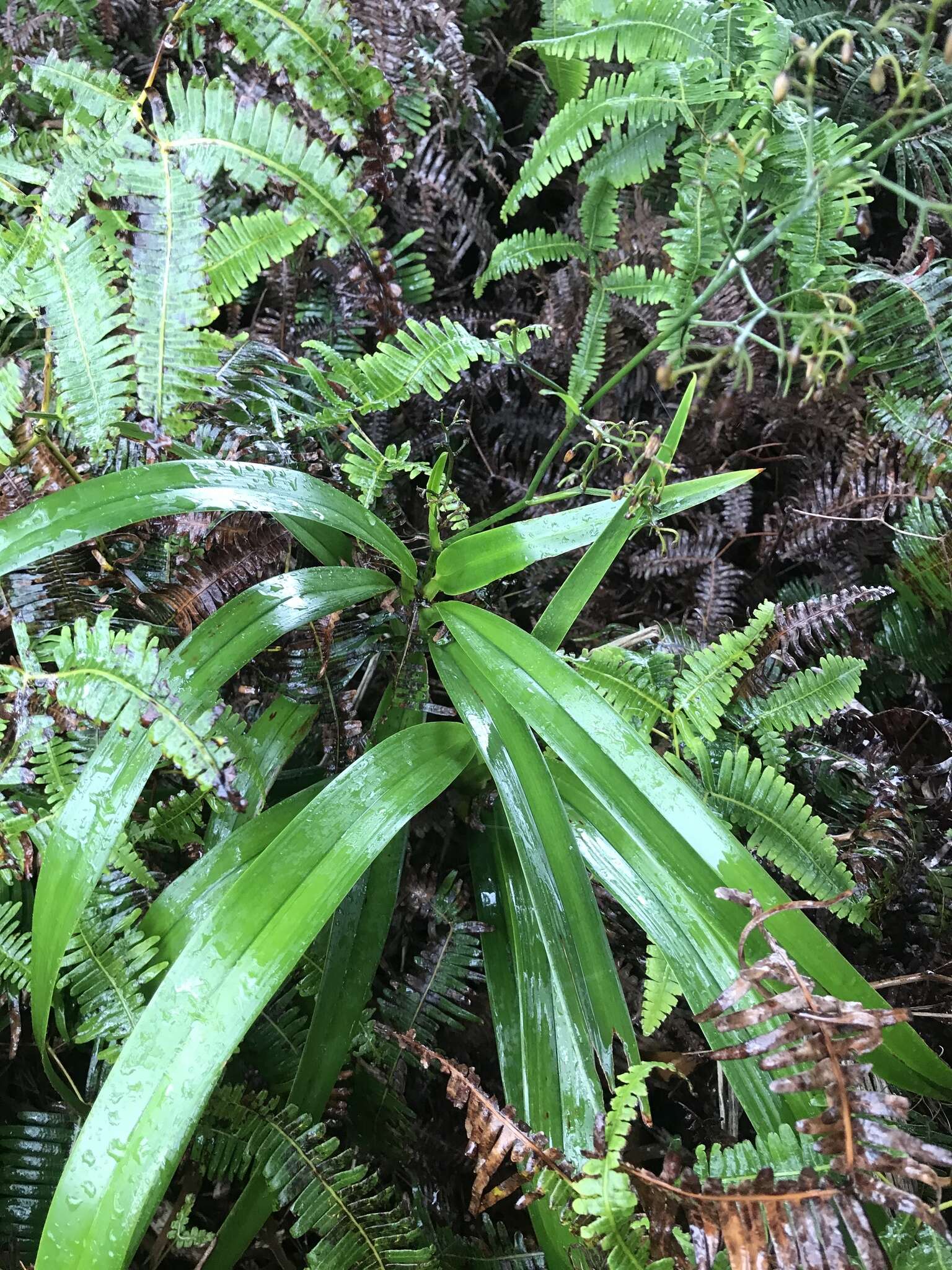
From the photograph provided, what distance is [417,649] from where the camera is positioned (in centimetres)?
111

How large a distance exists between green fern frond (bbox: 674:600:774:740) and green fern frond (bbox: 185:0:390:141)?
3.11 ft

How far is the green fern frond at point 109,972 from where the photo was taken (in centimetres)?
82

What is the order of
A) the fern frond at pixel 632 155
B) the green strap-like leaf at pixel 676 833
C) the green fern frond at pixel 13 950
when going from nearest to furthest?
the green strap-like leaf at pixel 676 833 → the green fern frond at pixel 13 950 → the fern frond at pixel 632 155

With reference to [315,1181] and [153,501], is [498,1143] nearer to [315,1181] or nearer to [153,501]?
[315,1181]

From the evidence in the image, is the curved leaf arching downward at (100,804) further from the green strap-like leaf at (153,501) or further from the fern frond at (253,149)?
the fern frond at (253,149)

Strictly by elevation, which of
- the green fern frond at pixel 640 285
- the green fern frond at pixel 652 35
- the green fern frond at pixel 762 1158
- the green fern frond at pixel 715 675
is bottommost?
the green fern frond at pixel 762 1158

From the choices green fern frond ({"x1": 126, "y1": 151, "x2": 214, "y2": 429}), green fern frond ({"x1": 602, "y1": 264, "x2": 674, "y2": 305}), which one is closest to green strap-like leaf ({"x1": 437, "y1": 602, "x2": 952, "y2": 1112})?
green fern frond ({"x1": 126, "y1": 151, "x2": 214, "y2": 429})

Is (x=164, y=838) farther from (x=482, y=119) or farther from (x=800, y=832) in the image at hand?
(x=482, y=119)

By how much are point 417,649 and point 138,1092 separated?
0.65 meters

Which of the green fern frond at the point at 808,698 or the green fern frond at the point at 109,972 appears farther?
the green fern frond at the point at 808,698

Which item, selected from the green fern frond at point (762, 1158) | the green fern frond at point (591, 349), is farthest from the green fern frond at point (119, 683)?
the green fern frond at point (591, 349)

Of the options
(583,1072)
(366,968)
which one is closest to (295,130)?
(366,968)

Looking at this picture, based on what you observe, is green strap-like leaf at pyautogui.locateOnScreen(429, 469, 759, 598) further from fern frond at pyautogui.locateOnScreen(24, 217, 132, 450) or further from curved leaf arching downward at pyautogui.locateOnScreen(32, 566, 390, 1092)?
fern frond at pyautogui.locateOnScreen(24, 217, 132, 450)

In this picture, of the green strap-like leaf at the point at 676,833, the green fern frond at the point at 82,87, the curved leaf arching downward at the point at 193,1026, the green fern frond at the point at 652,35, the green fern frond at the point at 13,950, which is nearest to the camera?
the curved leaf arching downward at the point at 193,1026
